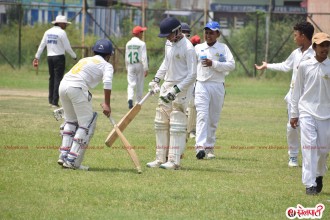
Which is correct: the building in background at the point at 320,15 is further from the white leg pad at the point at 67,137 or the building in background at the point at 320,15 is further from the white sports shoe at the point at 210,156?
the white leg pad at the point at 67,137

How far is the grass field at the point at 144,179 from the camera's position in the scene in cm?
1113

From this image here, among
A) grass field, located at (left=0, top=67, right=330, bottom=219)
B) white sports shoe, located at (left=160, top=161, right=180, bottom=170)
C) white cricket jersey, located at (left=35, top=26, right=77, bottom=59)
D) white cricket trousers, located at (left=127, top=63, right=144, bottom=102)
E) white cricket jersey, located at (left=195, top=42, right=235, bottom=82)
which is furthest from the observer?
white cricket trousers, located at (left=127, top=63, right=144, bottom=102)

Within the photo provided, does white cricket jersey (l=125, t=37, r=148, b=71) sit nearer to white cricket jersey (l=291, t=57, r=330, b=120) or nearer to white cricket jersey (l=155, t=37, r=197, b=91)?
white cricket jersey (l=155, t=37, r=197, b=91)

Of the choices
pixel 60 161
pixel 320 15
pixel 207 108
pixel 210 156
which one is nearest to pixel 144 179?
pixel 60 161

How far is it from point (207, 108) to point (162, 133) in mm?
1901

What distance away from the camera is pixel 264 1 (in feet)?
183

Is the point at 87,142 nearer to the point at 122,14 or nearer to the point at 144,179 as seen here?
the point at 144,179

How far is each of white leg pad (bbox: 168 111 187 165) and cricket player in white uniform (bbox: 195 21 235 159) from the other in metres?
1.54

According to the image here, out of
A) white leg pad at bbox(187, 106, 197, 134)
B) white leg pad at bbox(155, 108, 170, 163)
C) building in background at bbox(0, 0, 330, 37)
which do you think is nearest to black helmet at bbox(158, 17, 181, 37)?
white leg pad at bbox(155, 108, 170, 163)

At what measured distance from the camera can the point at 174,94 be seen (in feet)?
48.1

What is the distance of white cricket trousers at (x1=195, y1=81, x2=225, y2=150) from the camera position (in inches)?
653

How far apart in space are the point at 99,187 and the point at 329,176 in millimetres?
3956

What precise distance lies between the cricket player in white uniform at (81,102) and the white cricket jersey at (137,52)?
505 inches

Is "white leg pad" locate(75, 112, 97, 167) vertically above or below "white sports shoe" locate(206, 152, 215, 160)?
above
